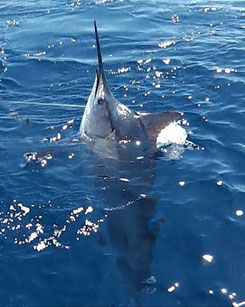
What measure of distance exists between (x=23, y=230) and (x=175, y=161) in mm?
3557

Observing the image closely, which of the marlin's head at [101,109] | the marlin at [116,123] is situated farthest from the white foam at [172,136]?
the marlin's head at [101,109]

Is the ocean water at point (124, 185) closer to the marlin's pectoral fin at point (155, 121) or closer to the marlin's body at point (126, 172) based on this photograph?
the marlin's body at point (126, 172)

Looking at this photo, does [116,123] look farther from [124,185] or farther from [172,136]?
[124,185]

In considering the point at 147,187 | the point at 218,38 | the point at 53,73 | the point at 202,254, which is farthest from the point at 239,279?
the point at 218,38

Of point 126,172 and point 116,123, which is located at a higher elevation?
point 116,123

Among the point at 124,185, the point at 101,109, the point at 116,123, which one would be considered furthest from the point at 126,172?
the point at 101,109

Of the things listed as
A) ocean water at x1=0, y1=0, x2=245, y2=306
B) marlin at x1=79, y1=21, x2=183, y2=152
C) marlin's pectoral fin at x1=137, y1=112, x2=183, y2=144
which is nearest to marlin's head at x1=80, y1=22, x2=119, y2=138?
marlin at x1=79, y1=21, x2=183, y2=152

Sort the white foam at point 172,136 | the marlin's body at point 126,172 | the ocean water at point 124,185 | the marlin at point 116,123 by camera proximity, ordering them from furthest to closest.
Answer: the white foam at point 172,136, the marlin at point 116,123, the marlin's body at point 126,172, the ocean water at point 124,185

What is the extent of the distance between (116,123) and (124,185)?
1.60m

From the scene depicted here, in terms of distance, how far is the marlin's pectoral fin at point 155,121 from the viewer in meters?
10.9

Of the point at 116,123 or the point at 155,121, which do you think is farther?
the point at 155,121

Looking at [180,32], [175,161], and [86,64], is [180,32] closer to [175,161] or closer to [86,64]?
[86,64]

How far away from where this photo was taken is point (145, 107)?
12914 millimetres

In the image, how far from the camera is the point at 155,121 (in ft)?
36.5
